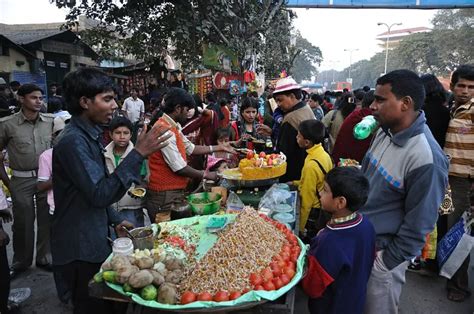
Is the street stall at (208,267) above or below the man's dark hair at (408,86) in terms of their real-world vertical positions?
below

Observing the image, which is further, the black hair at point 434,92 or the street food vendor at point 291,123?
the street food vendor at point 291,123

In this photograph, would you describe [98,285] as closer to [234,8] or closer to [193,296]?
[193,296]

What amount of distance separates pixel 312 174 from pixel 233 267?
5.79ft

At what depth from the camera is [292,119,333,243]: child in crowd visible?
3457 mm

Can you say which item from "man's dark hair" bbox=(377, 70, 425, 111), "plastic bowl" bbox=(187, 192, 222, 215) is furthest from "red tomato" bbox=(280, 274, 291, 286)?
"man's dark hair" bbox=(377, 70, 425, 111)

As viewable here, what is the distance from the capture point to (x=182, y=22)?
8.40m

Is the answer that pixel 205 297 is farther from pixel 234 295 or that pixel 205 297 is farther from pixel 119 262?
pixel 119 262

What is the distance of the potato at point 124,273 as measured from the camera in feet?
5.67

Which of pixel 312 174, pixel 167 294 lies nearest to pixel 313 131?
pixel 312 174

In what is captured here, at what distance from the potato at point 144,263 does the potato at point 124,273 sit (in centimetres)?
6

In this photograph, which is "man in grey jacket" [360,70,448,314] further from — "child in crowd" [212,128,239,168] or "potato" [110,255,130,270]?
"child in crowd" [212,128,239,168]

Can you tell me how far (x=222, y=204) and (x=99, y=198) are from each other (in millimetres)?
1519

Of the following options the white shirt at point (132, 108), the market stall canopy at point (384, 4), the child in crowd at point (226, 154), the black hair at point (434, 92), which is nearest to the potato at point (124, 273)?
the child in crowd at point (226, 154)

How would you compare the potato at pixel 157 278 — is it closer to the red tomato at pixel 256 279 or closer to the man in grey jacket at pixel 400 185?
the red tomato at pixel 256 279
